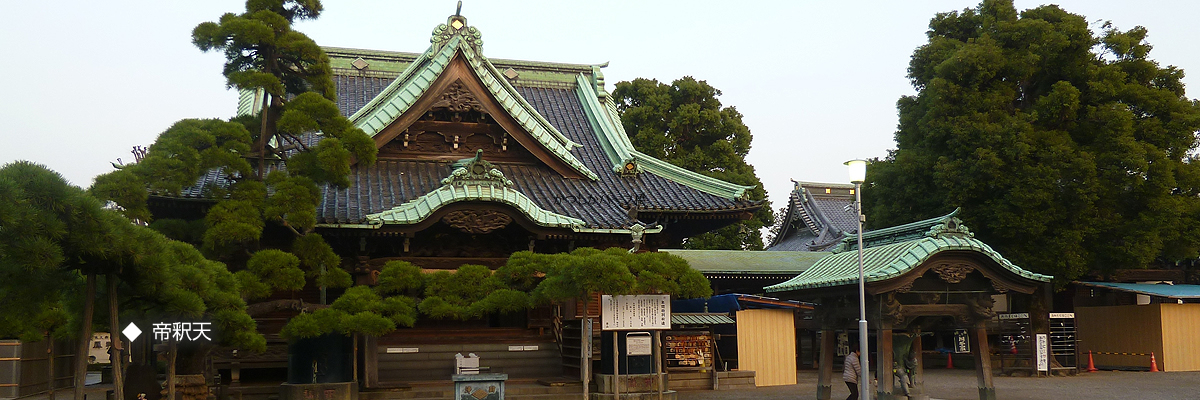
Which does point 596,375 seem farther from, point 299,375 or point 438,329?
point 299,375

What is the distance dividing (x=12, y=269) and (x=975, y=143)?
26.4 m

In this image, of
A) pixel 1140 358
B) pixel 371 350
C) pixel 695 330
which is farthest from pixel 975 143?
pixel 371 350

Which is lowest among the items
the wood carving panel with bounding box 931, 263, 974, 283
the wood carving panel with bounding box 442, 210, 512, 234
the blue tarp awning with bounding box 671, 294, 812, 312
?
the blue tarp awning with bounding box 671, 294, 812, 312

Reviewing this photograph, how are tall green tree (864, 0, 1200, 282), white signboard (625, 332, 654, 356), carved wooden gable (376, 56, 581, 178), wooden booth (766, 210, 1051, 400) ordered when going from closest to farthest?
wooden booth (766, 210, 1051, 400)
white signboard (625, 332, 654, 356)
carved wooden gable (376, 56, 581, 178)
tall green tree (864, 0, 1200, 282)

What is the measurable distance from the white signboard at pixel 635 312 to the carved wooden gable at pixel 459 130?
19.7 feet

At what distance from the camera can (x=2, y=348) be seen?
2094 centimetres

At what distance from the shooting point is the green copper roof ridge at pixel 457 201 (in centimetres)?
1747

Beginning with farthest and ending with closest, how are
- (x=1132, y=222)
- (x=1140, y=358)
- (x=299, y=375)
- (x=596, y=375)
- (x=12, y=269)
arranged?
(x=1140, y=358) < (x=1132, y=222) < (x=596, y=375) < (x=299, y=375) < (x=12, y=269)

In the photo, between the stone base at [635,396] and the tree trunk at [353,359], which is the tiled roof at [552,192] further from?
the stone base at [635,396]

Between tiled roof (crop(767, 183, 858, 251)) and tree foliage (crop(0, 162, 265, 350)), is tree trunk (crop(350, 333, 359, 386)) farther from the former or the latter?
tiled roof (crop(767, 183, 858, 251))

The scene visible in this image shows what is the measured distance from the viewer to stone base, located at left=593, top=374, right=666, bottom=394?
18109 mm

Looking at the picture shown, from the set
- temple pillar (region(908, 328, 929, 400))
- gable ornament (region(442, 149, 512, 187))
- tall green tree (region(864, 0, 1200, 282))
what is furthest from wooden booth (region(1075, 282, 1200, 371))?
gable ornament (region(442, 149, 512, 187))

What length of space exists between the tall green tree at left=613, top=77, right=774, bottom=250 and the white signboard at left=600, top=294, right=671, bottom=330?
81.1 feet

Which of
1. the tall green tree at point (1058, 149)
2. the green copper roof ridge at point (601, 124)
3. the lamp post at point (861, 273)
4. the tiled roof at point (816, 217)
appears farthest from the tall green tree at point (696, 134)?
the lamp post at point (861, 273)
